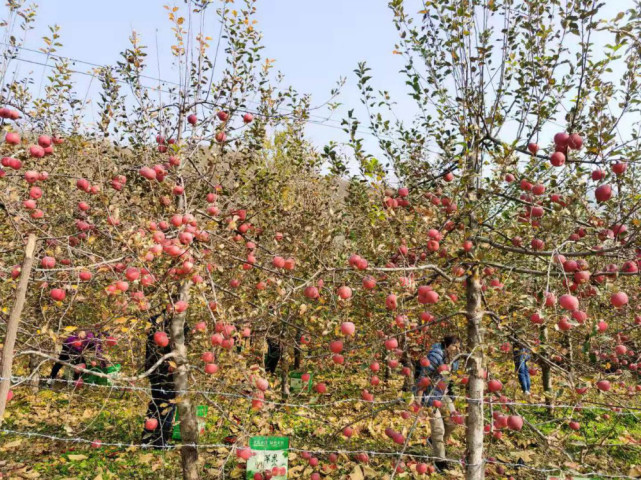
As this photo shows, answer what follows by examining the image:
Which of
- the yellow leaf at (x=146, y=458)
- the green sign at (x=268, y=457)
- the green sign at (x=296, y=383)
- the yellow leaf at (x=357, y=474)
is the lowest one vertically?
the yellow leaf at (x=146, y=458)

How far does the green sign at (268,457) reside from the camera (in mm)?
3898

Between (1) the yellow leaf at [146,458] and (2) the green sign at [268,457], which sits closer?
(2) the green sign at [268,457]

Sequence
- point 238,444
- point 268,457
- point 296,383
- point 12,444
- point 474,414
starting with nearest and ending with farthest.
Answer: point 474,414 → point 268,457 → point 238,444 → point 12,444 → point 296,383

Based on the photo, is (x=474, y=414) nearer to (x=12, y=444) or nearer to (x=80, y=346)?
(x=80, y=346)

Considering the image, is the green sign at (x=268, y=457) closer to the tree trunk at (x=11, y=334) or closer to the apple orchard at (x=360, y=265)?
the apple orchard at (x=360, y=265)

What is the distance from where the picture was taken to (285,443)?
394cm

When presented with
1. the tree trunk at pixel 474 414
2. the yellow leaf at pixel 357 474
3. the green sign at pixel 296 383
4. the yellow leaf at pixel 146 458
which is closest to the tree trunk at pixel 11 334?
the tree trunk at pixel 474 414

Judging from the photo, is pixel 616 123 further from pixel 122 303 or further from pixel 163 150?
pixel 163 150

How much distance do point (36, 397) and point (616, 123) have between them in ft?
30.0

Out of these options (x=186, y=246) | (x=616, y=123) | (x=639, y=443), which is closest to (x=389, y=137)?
(x=616, y=123)

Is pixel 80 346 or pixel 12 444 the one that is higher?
pixel 80 346

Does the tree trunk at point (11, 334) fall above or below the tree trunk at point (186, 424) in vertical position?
above

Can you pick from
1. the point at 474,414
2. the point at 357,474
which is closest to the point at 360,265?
the point at 474,414

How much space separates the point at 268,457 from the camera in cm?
397
